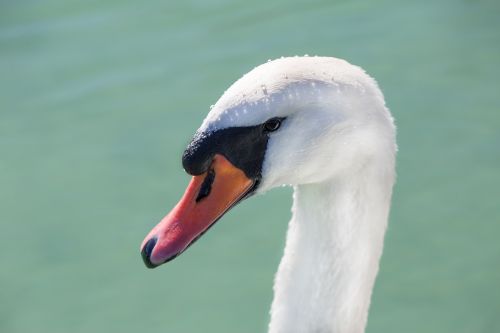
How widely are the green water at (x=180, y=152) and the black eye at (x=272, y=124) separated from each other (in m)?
1.73

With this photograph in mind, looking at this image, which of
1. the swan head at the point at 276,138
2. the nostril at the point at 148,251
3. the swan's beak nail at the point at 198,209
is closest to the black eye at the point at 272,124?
the swan head at the point at 276,138

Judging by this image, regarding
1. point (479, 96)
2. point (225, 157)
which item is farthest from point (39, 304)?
point (479, 96)

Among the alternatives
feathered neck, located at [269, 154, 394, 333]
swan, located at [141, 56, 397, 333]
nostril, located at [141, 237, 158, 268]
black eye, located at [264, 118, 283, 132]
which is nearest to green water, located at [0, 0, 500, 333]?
feathered neck, located at [269, 154, 394, 333]

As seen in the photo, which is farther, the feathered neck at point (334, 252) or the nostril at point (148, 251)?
the feathered neck at point (334, 252)

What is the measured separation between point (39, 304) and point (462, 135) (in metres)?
2.20

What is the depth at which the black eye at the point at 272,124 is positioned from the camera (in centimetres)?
229

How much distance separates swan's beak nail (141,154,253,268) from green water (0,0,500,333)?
159cm

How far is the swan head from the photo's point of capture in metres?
2.24

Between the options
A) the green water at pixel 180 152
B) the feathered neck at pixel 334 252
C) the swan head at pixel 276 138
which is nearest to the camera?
the swan head at pixel 276 138

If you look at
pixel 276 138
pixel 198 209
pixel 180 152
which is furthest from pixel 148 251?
pixel 180 152

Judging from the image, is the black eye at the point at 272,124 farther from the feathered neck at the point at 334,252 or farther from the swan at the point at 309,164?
the feathered neck at the point at 334,252

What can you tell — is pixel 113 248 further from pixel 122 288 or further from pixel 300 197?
pixel 300 197

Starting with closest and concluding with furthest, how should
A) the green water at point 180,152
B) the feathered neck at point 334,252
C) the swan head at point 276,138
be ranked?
the swan head at point 276,138, the feathered neck at point 334,252, the green water at point 180,152

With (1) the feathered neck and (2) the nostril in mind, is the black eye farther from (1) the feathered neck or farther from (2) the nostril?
(2) the nostril
